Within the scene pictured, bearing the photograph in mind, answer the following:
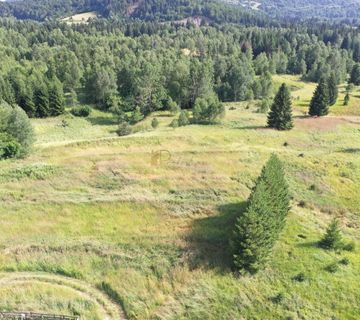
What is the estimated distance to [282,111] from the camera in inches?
3155

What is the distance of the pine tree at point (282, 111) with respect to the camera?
79.8 metres

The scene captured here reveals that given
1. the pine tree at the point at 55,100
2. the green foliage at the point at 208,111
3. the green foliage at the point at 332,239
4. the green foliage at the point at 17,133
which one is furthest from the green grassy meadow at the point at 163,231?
the pine tree at the point at 55,100

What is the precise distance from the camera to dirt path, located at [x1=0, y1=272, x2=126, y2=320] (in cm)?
3494

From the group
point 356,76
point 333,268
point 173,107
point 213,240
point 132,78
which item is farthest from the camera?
point 356,76

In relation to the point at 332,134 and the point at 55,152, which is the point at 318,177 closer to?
the point at 332,134

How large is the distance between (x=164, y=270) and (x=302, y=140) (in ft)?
158

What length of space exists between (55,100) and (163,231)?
231ft

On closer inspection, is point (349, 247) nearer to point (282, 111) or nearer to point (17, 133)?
point (282, 111)

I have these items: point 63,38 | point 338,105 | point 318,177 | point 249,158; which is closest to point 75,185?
point 249,158

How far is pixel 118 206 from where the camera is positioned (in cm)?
4784

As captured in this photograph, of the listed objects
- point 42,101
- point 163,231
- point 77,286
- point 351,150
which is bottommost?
point 42,101

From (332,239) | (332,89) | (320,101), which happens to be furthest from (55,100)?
(332,239)

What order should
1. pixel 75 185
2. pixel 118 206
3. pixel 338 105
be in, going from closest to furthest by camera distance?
pixel 118 206 → pixel 75 185 → pixel 338 105

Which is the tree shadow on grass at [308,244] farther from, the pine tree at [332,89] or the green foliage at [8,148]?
the pine tree at [332,89]
